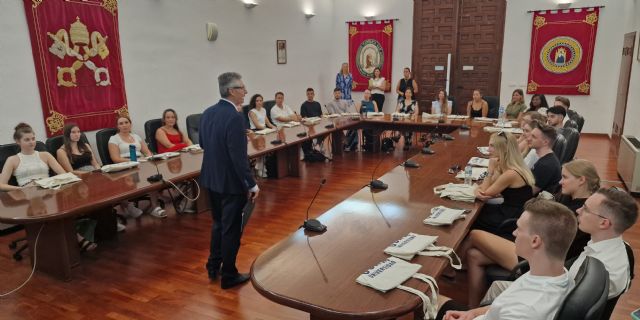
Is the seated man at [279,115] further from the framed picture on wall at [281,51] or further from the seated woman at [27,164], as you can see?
the seated woman at [27,164]

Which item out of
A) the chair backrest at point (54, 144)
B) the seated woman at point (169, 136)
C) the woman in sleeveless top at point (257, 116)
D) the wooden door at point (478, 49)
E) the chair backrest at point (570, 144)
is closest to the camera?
the chair backrest at point (570, 144)

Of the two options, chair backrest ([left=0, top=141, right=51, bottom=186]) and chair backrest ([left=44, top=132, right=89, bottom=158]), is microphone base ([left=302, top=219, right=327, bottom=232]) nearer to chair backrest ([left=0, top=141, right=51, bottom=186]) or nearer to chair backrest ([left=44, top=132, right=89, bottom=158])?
chair backrest ([left=0, top=141, right=51, bottom=186])

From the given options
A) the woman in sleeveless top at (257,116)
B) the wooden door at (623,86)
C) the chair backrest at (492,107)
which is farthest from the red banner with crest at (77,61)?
the wooden door at (623,86)

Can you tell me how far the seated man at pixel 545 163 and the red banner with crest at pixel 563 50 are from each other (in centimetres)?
652

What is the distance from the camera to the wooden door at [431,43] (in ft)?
30.8

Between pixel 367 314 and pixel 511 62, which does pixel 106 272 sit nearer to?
pixel 367 314

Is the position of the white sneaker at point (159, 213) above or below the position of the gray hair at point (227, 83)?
below

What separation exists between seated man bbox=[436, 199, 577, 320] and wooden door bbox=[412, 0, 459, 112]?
28.1 ft

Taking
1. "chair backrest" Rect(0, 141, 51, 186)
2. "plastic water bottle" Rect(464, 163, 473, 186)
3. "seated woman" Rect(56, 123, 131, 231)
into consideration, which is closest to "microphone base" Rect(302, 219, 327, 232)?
"plastic water bottle" Rect(464, 163, 473, 186)

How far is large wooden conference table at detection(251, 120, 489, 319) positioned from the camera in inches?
64.7

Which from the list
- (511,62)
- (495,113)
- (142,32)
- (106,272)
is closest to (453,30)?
(511,62)

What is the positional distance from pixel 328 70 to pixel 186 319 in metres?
8.61

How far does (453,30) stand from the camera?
938cm

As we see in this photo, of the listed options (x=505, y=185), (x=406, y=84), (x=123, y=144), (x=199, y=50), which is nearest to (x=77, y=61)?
(x=123, y=144)
